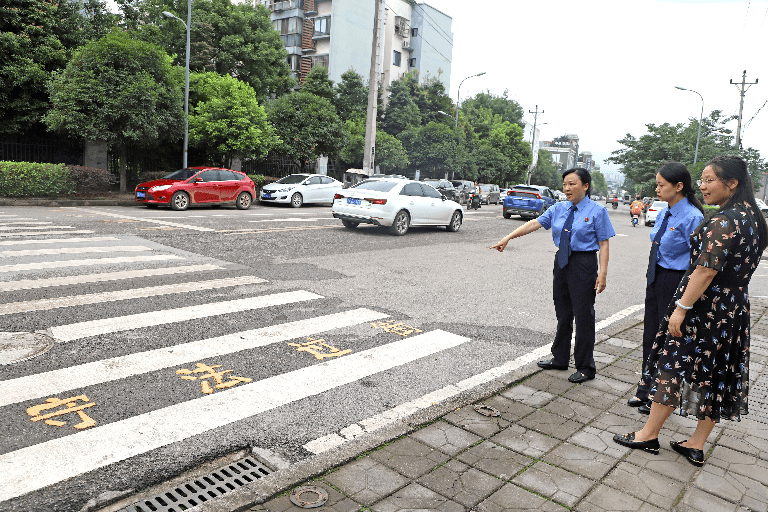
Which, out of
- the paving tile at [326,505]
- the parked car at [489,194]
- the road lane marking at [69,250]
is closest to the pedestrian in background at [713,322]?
the paving tile at [326,505]

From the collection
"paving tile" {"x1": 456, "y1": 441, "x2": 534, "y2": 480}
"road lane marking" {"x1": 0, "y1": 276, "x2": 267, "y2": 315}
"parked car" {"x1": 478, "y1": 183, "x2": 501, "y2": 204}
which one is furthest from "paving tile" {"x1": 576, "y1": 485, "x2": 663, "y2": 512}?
"parked car" {"x1": 478, "y1": 183, "x2": 501, "y2": 204}

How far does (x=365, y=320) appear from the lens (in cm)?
661

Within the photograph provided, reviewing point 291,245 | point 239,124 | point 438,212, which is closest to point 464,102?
point 239,124

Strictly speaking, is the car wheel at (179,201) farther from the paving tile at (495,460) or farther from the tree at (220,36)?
the paving tile at (495,460)

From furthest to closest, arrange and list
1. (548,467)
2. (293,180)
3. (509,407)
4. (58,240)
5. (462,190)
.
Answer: (462,190) → (293,180) → (58,240) → (509,407) → (548,467)

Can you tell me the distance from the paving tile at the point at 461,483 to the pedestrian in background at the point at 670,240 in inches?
68.2

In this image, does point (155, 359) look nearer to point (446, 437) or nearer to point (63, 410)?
point (63, 410)

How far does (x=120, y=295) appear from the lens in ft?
23.1

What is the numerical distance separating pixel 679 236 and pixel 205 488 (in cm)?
364

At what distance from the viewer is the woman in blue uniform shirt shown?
495 centimetres

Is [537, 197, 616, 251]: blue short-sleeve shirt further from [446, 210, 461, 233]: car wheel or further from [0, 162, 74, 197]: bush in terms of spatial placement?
[0, 162, 74, 197]: bush

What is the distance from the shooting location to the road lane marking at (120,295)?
6.29 meters

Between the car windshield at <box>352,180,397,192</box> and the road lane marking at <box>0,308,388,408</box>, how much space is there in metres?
8.93

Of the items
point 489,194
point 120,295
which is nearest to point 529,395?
point 120,295
